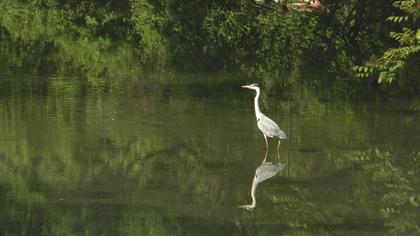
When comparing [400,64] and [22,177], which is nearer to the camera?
[22,177]

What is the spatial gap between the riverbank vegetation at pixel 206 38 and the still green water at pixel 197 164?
8.09ft

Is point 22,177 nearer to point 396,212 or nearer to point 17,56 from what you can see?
point 396,212

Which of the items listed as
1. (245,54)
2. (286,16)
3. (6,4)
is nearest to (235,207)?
(245,54)

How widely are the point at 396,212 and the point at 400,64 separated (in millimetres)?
5446

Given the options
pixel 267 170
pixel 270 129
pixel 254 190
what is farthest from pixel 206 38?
pixel 254 190

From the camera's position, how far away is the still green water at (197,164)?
1109 cm

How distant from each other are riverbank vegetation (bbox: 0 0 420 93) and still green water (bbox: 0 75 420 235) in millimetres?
2465

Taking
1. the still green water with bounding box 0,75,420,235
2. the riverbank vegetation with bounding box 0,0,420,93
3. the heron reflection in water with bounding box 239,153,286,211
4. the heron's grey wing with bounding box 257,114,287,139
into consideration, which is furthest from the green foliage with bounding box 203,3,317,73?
the heron reflection in water with bounding box 239,153,286,211

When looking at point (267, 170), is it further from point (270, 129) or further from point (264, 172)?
point (270, 129)

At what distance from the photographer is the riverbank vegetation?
80.0 feet

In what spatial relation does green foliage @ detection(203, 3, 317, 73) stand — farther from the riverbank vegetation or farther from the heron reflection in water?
the heron reflection in water

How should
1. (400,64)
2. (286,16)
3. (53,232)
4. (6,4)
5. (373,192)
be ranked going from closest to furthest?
(53,232) → (373,192) → (400,64) → (286,16) → (6,4)

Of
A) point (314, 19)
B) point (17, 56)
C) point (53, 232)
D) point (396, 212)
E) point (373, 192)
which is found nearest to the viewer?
point (53, 232)

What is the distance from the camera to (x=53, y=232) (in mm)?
10586
